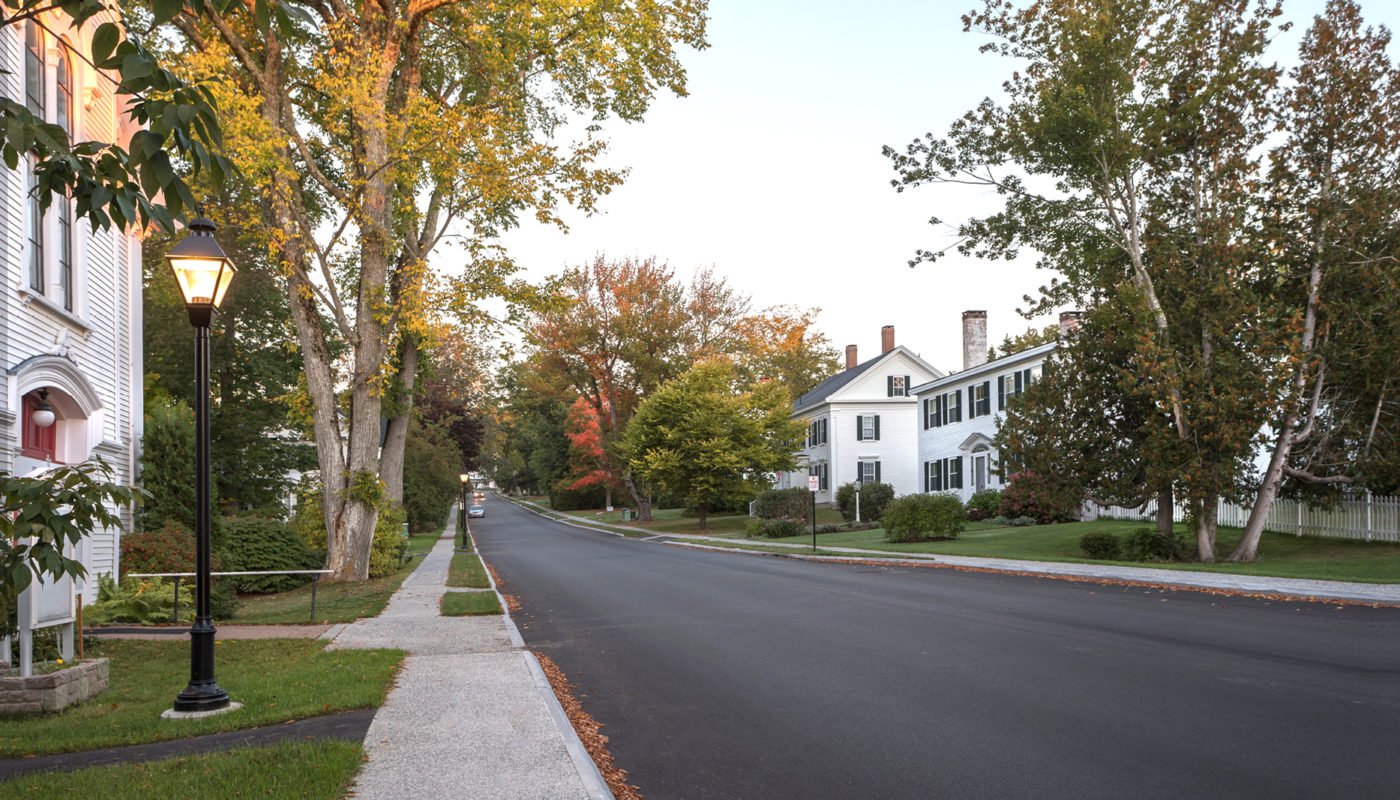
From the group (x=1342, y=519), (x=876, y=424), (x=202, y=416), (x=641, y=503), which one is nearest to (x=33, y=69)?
(x=202, y=416)

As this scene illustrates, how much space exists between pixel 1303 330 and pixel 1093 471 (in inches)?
224

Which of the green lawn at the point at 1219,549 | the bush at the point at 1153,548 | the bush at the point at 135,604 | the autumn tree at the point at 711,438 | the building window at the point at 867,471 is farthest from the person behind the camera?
the building window at the point at 867,471

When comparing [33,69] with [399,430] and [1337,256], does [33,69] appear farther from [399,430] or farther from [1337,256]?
[1337,256]

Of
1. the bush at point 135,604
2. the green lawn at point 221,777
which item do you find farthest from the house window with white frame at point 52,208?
the green lawn at point 221,777

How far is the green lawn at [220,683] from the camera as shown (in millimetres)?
7070

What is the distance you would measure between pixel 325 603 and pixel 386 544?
24.2ft

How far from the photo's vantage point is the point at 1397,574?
724 inches

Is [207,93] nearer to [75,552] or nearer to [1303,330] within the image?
[75,552]

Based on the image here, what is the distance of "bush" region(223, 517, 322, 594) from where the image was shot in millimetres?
20234

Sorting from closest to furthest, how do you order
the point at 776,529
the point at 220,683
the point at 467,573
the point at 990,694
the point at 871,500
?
1. the point at 990,694
2. the point at 220,683
3. the point at 467,573
4. the point at 776,529
5. the point at 871,500

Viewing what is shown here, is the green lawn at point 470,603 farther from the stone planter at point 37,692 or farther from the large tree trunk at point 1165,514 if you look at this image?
the large tree trunk at point 1165,514

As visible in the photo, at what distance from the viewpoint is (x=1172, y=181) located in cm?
2444

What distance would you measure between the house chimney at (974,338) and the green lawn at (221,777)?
152 feet

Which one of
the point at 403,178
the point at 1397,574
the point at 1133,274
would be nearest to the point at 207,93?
the point at 403,178
